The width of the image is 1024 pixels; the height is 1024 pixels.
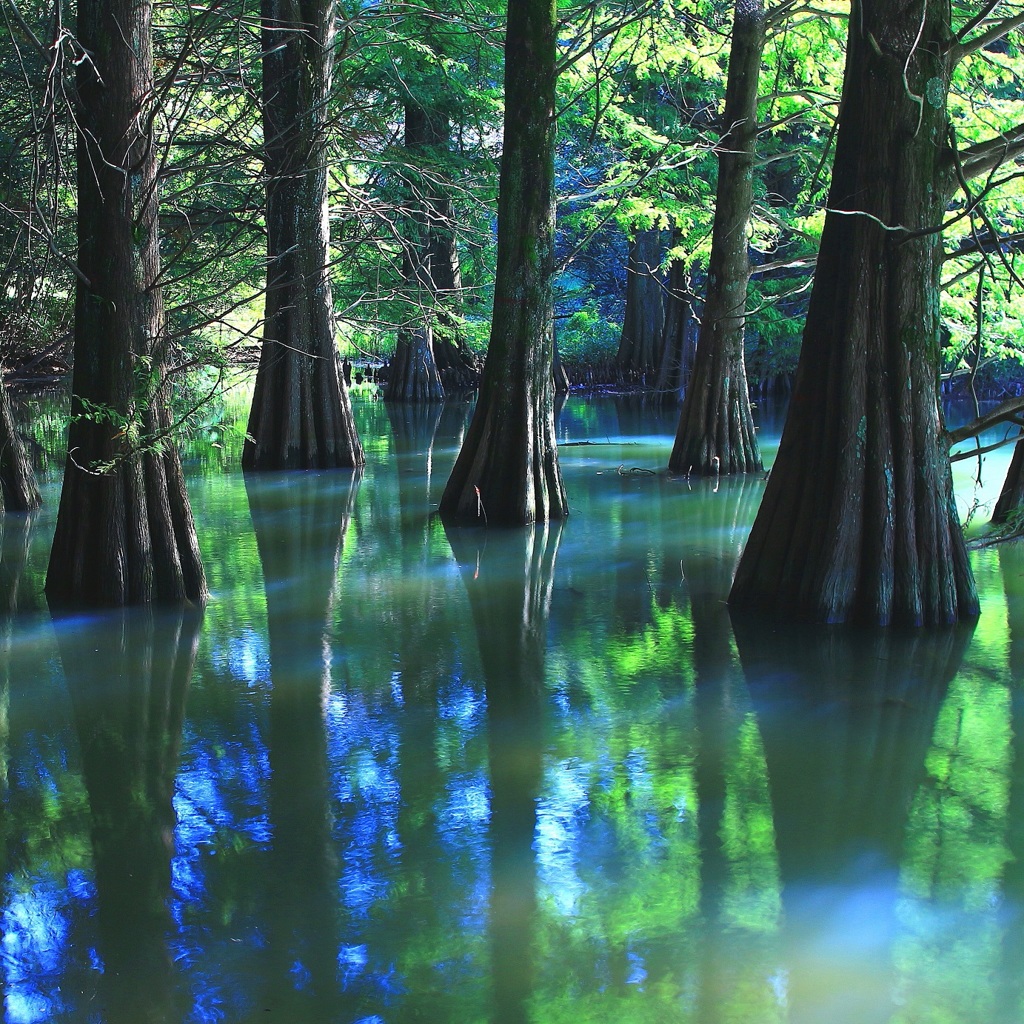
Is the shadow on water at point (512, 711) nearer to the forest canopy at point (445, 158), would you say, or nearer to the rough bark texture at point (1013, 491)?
the forest canopy at point (445, 158)

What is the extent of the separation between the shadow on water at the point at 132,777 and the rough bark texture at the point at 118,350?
45cm

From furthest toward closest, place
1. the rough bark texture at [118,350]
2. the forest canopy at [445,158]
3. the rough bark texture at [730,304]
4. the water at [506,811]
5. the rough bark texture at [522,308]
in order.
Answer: the rough bark texture at [730,304], the rough bark texture at [522,308], the forest canopy at [445,158], the rough bark texture at [118,350], the water at [506,811]

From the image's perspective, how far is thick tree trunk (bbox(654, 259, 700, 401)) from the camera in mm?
26703

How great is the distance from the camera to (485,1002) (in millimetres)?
3053

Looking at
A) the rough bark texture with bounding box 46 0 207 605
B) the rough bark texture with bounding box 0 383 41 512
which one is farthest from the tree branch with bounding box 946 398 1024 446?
the rough bark texture with bounding box 0 383 41 512

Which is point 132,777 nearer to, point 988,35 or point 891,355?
point 891,355

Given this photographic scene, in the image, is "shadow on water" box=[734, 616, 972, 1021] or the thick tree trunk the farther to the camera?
the thick tree trunk

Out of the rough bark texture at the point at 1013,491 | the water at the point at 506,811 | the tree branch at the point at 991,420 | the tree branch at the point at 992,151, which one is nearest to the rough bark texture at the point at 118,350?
the water at the point at 506,811

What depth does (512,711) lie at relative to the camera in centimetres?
537

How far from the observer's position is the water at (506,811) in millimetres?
3150

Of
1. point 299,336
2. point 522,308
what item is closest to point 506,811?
point 522,308

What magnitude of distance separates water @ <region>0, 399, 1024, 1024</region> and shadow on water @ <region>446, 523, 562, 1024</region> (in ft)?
0.06

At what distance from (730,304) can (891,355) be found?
6.96m

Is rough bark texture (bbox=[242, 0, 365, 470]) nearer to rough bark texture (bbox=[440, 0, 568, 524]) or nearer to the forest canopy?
the forest canopy
